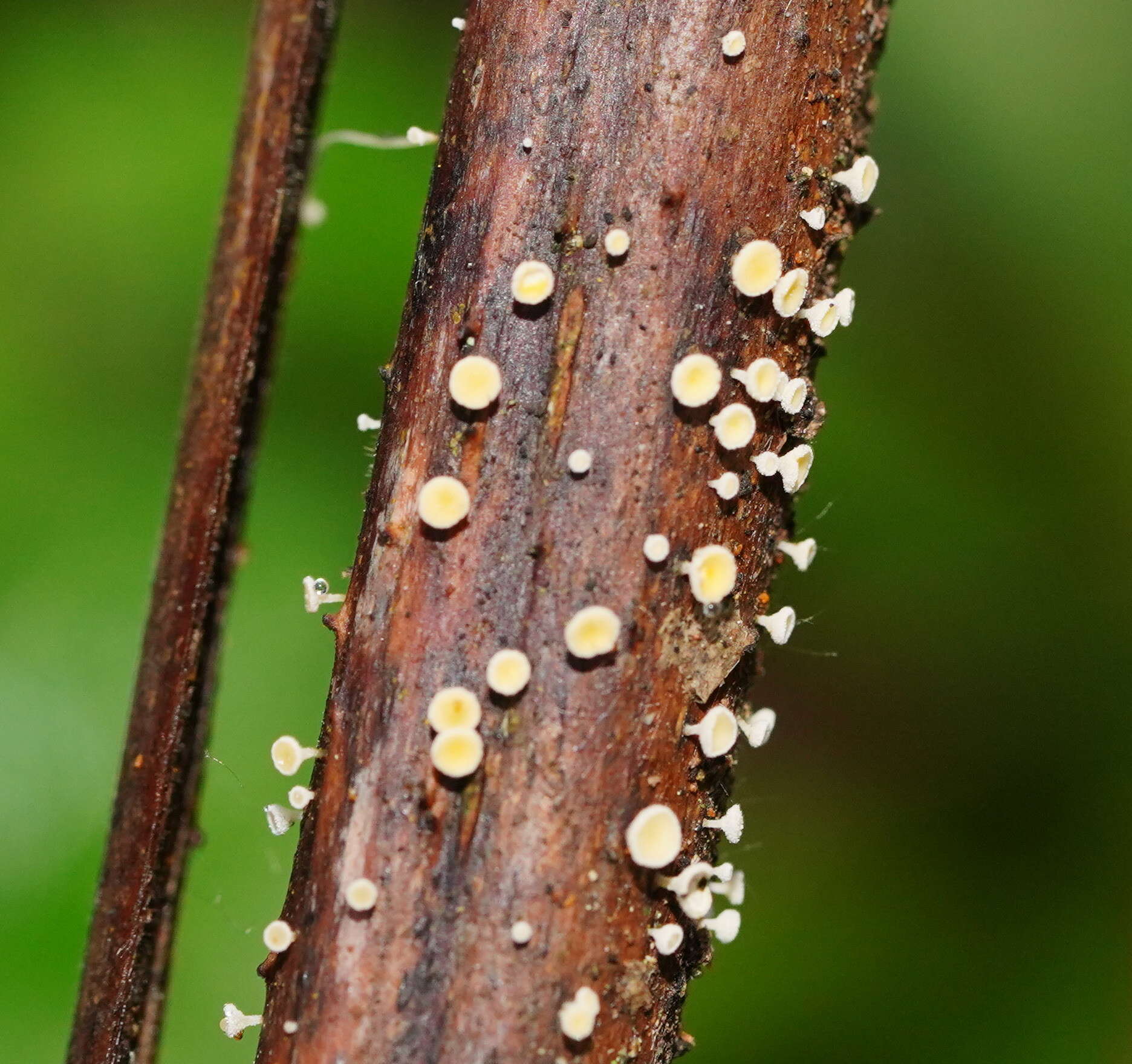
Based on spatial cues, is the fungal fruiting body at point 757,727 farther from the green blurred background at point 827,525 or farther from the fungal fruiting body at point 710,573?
the green blurred background at point 827,525

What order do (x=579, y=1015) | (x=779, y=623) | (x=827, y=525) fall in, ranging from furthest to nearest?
(x=827, y=525) → (x=779, y=623) → (x=579, y=1015)

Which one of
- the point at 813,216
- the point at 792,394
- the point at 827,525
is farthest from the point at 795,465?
the point at 827,525

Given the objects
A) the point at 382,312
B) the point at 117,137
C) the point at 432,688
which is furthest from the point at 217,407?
the point at 117,137

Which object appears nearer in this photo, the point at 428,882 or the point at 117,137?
the point at 428,882

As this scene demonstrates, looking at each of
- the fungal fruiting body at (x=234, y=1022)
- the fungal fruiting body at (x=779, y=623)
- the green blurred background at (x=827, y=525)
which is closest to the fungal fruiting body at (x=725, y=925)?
the fungal fruiting body at (x=779, y=623)

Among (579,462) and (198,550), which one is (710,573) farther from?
(198,550)

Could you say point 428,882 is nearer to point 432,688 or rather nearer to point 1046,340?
point 432,688
